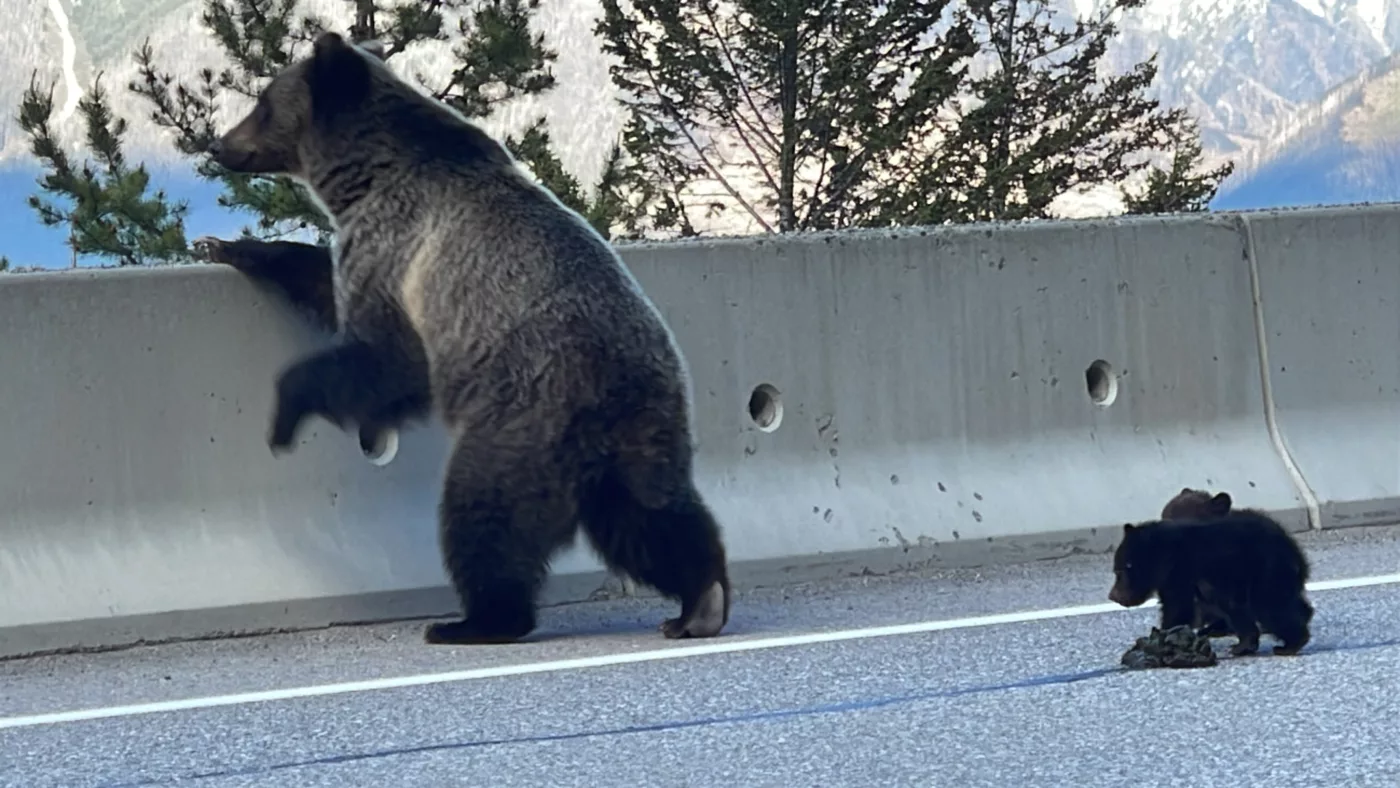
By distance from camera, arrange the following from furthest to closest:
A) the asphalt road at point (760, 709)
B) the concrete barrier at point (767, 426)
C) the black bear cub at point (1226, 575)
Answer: the concrete barrier at point (767, 426)
the black bear cub at point (1226, 575)
the asphalt road at point (760, 709)

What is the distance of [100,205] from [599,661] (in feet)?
64.3

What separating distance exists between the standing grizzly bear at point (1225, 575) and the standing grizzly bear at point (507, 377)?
4.88 ft

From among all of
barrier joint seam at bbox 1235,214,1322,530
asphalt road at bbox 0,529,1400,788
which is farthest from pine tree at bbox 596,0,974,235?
asphalt road at bbox 0,529,1400,788

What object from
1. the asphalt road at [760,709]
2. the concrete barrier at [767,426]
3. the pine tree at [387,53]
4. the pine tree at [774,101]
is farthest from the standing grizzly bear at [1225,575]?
the pine tree at [774,101]

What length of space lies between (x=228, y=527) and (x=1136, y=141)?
3822cm

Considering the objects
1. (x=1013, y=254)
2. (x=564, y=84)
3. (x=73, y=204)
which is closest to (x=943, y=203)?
(x=564, y=84)

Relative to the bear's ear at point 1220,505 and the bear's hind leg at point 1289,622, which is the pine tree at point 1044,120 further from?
the bear's hind leg at point 1289,622

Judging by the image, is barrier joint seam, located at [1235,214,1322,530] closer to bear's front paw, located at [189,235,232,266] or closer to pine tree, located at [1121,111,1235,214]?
bear's front paw, located at [189,235,232,266]

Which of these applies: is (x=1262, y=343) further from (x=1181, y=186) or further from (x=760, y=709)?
(x=1181, y=186)

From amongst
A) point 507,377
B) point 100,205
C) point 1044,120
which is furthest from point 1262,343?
point 1044,120

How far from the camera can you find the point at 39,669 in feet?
21.7

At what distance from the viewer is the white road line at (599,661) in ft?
19.0

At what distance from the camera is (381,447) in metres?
7.56

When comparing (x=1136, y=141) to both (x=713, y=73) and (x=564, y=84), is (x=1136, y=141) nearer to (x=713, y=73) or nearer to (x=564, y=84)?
(x=713, y=73)
